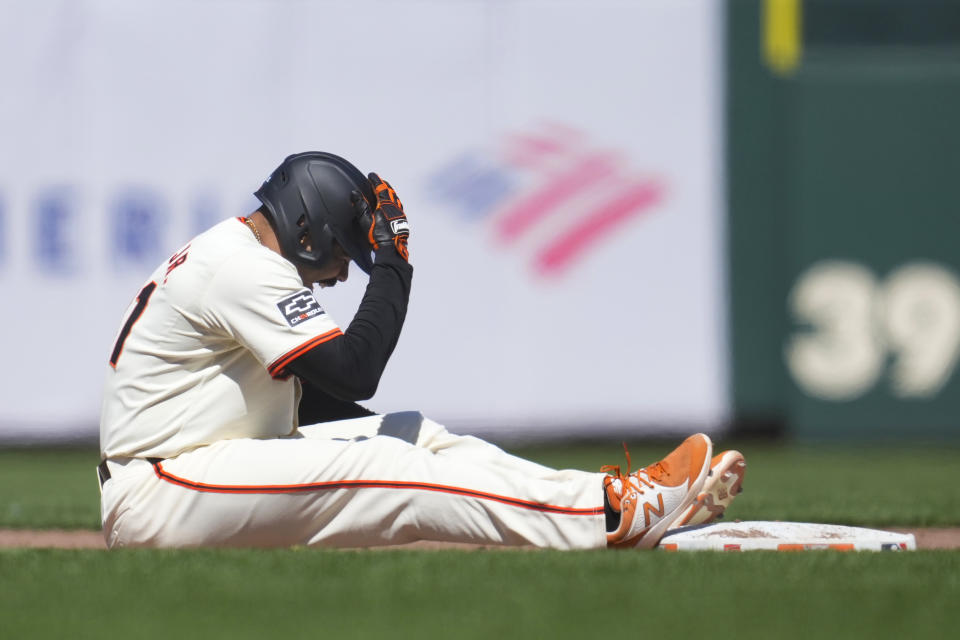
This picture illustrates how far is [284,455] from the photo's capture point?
362 cm

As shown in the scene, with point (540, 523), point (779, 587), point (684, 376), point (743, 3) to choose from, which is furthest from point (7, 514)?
point (743, 3)

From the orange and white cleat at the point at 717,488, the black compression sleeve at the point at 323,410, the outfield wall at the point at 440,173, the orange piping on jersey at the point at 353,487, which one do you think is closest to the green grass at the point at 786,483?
the outfield wall at the point at 440,173

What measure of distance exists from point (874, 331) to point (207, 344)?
21.7 feet

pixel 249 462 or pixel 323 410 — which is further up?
pixel 249 462

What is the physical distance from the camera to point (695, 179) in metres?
9.65

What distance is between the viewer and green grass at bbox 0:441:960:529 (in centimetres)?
528

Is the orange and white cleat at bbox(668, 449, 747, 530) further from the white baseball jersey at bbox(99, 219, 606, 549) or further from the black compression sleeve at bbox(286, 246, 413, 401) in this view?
the black compression sleeve at bbox(286, 246, 413, 401)

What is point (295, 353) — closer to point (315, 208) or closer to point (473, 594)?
point (315, 208)

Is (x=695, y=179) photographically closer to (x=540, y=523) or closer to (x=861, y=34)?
(x=861, y=34)

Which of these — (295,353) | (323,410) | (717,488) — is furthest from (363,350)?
(717,488)

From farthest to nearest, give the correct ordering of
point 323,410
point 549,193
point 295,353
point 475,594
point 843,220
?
point 549,193 < point 843,220 < point 323,410 < point 295,353 < point 475,594

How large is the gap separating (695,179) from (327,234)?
6.13 m

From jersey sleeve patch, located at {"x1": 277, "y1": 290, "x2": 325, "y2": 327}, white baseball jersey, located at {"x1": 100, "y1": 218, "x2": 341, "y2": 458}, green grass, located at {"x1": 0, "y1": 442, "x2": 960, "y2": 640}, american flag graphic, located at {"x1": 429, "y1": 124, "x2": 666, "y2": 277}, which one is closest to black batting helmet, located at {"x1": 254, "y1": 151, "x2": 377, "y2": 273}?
white baseball jersey, located at {"x1": 100, "y1": 218, "x2": 341, "y2": 458}

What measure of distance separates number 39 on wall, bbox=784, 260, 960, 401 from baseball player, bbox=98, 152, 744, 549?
5.73m
